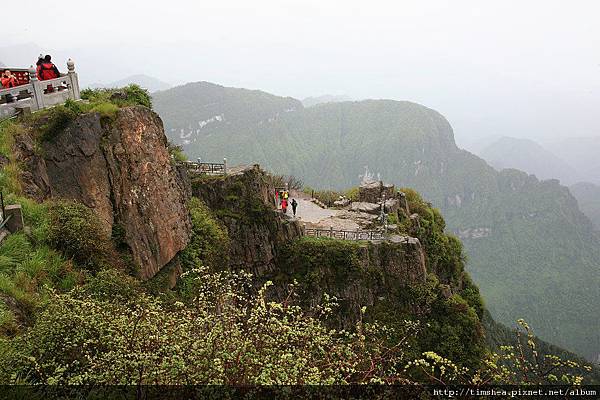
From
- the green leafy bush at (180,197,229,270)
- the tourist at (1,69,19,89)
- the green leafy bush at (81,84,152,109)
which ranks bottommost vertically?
the green leafy bush at (180,197,229,270)

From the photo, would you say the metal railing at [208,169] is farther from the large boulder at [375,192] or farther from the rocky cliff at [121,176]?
the large boulder at [375,192]

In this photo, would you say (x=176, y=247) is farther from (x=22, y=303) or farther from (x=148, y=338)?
(x=148, y=338)

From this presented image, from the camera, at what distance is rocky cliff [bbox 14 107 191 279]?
1357 cm

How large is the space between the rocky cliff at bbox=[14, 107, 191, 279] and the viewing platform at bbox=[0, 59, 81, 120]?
1.65m

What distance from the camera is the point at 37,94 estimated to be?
15195mm

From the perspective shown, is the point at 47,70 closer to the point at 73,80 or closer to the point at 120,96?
the point at 73,80

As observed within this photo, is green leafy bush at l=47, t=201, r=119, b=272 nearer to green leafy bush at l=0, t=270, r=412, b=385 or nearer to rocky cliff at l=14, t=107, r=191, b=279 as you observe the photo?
rocky cliff at l=14, t=107, r=191, b=279

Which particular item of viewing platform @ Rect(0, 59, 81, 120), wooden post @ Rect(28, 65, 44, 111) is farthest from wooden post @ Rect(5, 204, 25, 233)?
wooden post @ Rect(28, 65, 44, 111)

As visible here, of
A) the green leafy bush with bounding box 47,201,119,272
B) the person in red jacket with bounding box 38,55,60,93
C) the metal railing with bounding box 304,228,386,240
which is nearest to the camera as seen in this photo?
the green leafy bush with bounding box 47,201,119,272

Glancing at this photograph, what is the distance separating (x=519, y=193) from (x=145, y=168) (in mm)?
199383

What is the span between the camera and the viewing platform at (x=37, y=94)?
47.9 feet

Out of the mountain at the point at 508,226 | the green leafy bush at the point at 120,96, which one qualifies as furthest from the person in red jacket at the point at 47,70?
the mountain at the point at 508,226

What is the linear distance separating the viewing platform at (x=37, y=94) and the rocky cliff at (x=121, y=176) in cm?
165

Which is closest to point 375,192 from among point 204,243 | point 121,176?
point 204,243
